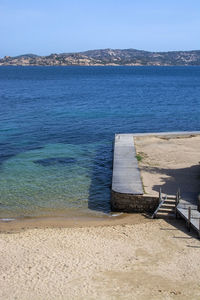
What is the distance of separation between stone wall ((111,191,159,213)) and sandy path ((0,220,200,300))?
1.16m

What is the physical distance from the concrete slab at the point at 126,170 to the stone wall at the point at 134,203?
0.74 feet

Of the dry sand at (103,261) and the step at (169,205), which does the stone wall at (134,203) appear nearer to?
the step at (169,205)

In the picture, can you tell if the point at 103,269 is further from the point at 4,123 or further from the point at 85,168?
the point at 4,123

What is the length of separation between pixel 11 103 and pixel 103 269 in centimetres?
4411

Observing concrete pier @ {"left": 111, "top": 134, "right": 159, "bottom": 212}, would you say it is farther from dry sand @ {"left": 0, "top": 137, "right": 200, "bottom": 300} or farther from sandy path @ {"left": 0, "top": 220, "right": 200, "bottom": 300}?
sandy path @ {"left": 0, "top": 220, "right": 200, "bottom": 300}

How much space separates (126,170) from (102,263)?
8272 mm

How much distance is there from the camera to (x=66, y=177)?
22594 mm

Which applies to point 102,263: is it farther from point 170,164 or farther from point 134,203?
point 170,164

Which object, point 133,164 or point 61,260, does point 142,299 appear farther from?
point 133,164

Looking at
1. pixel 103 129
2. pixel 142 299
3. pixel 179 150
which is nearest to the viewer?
pixel 142 299

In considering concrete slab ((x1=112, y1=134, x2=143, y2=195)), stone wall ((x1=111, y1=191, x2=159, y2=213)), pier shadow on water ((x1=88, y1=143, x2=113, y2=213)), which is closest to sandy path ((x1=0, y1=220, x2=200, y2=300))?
stone wall ((x1=111, y1=191, x2=159, y2=213))

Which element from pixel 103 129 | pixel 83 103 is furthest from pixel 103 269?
pixel 83 103

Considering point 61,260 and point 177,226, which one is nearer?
point 61,260

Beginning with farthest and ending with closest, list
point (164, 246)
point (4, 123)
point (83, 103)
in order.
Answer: point (83, 103) → point (4, 123) → point (164, 246)
